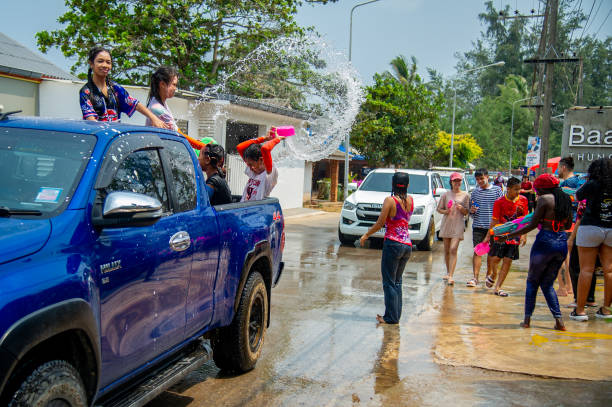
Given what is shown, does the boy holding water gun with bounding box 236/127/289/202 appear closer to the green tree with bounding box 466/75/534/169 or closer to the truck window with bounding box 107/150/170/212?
the truck window with bounding box 107/150/170/212

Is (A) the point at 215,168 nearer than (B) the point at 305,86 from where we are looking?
Yes

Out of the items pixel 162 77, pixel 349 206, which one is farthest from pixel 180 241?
pixel 349 206

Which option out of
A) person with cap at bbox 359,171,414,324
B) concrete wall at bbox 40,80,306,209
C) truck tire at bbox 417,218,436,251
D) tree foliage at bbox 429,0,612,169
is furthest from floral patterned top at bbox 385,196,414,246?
tree foliage at bbox 429,0,612,169

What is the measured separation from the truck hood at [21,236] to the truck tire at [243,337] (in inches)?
91.2

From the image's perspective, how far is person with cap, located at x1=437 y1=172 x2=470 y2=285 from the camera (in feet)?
32.3

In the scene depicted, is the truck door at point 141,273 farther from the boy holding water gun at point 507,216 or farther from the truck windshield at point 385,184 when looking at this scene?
the truck windshield at point 385,184

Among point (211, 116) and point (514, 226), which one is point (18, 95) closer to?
point (211, 116)

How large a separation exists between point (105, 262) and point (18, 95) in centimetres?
1492

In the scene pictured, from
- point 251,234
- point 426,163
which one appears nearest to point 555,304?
point 251,234

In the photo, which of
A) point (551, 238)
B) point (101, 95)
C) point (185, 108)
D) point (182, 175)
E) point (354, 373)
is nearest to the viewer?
point (182, 175)

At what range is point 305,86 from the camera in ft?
77.9

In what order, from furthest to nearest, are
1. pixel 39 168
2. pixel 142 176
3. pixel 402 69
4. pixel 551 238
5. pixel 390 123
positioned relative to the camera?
pixel 402 69
pixel 390 123
pixel 551 238
pixel 142 176
pixel 39 168

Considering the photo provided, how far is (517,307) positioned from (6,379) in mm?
7268

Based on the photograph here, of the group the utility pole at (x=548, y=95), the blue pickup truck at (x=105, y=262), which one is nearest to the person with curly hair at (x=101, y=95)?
the blue pickup truck at (x=105, y=262)
